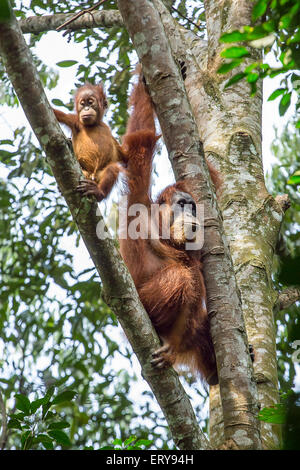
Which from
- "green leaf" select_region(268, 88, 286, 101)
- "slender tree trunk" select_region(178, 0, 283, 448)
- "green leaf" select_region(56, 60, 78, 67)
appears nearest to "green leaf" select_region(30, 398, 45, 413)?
"slender tree trunk" select_region(178, 0, 283, 448)

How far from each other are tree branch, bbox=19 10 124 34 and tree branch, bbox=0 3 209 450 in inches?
124

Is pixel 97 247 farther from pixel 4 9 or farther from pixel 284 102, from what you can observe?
pixel 4 9

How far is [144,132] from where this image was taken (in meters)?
4.13

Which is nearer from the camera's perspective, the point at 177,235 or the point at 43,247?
the point at 177,235

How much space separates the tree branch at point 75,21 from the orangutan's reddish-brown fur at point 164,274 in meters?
1.34

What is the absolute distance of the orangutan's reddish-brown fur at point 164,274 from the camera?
11.7ft

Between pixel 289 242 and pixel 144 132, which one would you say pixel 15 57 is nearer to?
pixel 144 132

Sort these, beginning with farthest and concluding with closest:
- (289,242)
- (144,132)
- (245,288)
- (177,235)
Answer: (289,242), (144,132), (177,235), (245,288)

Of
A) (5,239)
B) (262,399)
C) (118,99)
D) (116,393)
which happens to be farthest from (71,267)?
(262,399)

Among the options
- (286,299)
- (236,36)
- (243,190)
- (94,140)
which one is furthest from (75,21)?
(236,36)

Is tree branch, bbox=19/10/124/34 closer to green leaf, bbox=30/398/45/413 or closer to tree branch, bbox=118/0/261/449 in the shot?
tree branch, bbox=118/0/261/449

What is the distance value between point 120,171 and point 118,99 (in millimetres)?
2310

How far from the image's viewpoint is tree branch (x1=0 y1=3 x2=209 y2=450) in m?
2.28

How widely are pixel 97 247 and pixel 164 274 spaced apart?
128 cm
